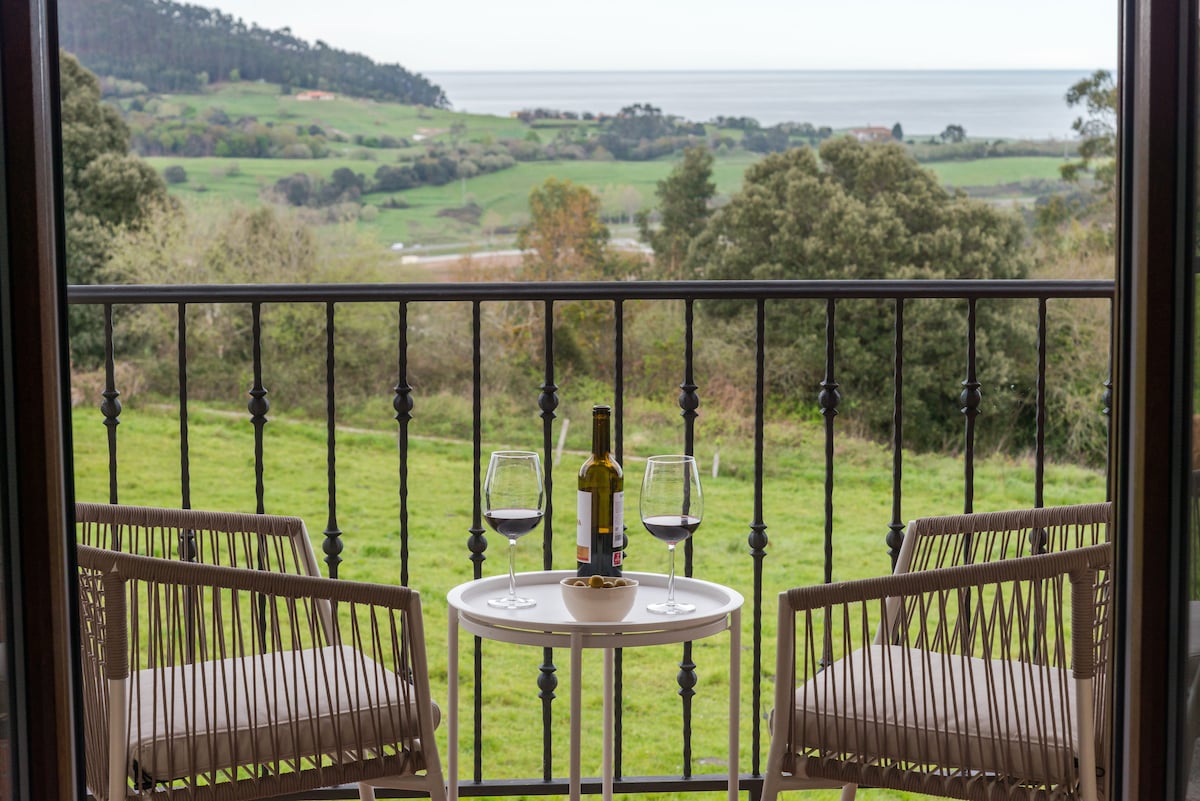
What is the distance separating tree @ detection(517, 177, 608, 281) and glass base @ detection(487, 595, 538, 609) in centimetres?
939

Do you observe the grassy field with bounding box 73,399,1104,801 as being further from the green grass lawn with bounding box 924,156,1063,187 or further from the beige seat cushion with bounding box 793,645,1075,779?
the beige seat cushion with bounding box 793,645,1075,779

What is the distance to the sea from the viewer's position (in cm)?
1087

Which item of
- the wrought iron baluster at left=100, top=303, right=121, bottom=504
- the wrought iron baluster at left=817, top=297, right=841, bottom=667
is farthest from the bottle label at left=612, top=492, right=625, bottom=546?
the wrought iron baluster at left=100, top=303, right=121, bottom=504

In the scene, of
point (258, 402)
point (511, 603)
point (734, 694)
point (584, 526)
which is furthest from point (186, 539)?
point (734, 694)

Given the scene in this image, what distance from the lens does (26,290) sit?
1042mm

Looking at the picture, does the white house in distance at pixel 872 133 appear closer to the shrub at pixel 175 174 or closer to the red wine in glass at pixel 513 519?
the shrub at pixel 175 174

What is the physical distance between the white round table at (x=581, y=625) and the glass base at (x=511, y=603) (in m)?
0.01

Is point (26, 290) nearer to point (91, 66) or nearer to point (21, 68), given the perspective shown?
point (21, 68)

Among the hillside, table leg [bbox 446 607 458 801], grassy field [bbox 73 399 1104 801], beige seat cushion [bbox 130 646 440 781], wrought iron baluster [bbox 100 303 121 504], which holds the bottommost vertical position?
grassy field [bbox 73 399 1104 801]

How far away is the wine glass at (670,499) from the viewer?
1.94 metres

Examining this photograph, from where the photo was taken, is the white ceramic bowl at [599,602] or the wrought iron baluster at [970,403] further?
the wrought iron baluster at [970,403]

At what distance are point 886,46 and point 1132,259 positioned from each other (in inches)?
432

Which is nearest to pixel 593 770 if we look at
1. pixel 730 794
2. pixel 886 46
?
pixel 730 794

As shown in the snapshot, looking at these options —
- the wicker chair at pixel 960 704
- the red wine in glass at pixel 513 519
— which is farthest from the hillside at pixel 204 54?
A: the wicker chair at pixel 960 704
